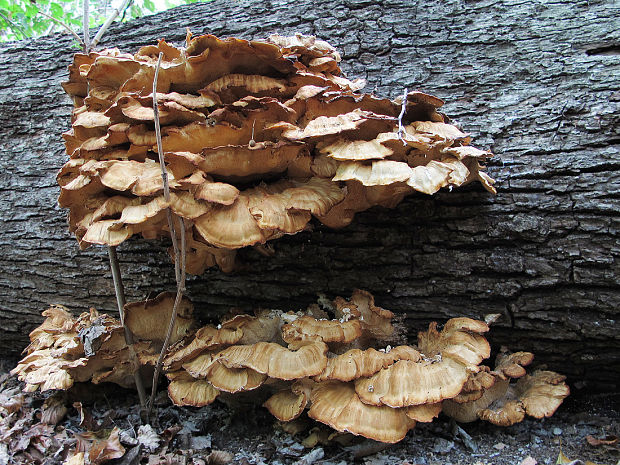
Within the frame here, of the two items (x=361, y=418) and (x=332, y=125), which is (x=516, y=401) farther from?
(x=332, y=125)

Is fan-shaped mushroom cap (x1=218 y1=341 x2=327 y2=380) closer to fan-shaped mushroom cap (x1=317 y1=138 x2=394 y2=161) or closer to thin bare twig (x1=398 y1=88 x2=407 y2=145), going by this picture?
fan-shaped mushroom cap (x1=317 y1=138 x2=394 y2=161)

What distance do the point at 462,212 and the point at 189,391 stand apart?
2.22m

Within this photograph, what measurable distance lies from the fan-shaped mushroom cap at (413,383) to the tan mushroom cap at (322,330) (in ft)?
0.90

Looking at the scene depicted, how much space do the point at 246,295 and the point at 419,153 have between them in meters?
1.81

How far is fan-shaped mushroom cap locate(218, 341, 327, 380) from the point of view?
2.40 metres

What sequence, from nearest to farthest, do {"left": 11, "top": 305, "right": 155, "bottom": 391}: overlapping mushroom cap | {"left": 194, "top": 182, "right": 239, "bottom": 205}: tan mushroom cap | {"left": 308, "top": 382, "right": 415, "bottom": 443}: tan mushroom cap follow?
{"left": 194, "top": 182, "right": 239, "bottom": 205}: tan mushroom cap
{"left": 308, "top": 382, "right": 415, "bottom": 443}: tan mushroom cap
{"left": 11, "top": 305, "right": 155, "bottom": 391}: overlapping mushroom cap

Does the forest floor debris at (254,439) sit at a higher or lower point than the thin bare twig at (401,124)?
lower

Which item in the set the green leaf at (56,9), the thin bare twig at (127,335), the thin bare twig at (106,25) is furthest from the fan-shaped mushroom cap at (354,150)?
the green leaf at (56,9)

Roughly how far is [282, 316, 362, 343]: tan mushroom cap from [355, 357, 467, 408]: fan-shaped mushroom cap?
0.90 feet

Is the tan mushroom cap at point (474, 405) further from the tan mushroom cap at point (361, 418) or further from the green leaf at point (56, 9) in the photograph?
the green leaf at point (56, 9)

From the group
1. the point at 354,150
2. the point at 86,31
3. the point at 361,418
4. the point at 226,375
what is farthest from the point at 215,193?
the point at 86,31

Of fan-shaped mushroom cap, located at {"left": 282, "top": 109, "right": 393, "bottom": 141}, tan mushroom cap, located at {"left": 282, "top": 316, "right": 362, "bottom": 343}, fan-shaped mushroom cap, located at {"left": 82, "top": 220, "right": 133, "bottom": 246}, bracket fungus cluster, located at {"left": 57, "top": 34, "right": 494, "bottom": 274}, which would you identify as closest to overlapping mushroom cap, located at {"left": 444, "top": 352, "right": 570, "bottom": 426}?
tan mushroom cap, located at {"left": 282, "top": 316, "right": 362, "bottom": 343}

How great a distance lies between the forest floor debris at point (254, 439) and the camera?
108 inches

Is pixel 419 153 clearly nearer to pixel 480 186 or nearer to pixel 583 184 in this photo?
pixel 480 186
